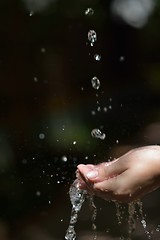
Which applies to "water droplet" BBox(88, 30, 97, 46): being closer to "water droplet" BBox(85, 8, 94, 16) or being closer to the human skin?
"water droplet" BBox(85, 8, 94, 16)

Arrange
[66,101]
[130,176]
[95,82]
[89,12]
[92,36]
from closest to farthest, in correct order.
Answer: [130,176] → [92,36] → [95,82] → [66,101] → [89,12]

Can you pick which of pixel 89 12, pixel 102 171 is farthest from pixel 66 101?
pixel 102 171

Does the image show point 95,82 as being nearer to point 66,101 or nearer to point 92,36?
point 66,101

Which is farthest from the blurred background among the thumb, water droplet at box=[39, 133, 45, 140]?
the thumb

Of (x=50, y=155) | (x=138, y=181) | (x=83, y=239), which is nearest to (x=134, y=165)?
(x=138, y=181)

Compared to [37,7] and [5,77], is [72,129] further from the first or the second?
[37,7]

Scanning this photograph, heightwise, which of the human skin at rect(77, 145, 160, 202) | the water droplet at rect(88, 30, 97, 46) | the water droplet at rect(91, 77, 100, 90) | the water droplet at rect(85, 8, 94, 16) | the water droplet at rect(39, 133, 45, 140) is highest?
the water droplet at rect(85, 8, 94, 16)

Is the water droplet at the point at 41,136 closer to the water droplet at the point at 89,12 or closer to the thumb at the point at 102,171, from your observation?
the water droplet at the point at 89,12
